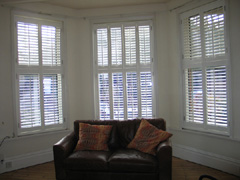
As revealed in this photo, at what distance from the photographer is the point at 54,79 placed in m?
4.04

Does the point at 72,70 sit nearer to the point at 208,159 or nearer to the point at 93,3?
the point at 93,3

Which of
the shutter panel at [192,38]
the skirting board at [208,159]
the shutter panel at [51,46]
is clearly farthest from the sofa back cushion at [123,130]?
the shutter panel at [51,46]

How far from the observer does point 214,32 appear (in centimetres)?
331

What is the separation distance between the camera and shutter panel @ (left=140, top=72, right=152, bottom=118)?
162 inches

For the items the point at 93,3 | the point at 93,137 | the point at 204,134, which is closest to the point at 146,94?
the point at 204,134

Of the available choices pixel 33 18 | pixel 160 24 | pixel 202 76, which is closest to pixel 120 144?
pixel 202 76

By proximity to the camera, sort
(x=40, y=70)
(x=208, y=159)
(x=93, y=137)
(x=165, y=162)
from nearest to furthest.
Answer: (x=165, y=162), (x=93, y=137), (x=208, y=159), (x=40, y=70)

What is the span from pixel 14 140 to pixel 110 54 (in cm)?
239

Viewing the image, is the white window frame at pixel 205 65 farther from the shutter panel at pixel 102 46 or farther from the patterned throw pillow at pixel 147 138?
the shutter panel at pixel 102 46

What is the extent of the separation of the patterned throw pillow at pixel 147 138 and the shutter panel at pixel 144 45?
144 centimetres

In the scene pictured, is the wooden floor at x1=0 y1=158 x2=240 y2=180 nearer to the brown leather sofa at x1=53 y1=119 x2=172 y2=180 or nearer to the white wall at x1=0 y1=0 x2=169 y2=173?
the white wall at x1=0 y1=0 x2=169 y2=173

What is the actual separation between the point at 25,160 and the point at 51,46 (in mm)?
2163

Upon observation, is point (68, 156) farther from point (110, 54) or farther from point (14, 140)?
point (110, 54)

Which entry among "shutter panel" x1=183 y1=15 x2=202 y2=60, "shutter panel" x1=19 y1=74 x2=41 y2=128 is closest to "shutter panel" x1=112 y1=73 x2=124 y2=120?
"shutter panel" x1=183 y1=15 x2=202 y2=60
